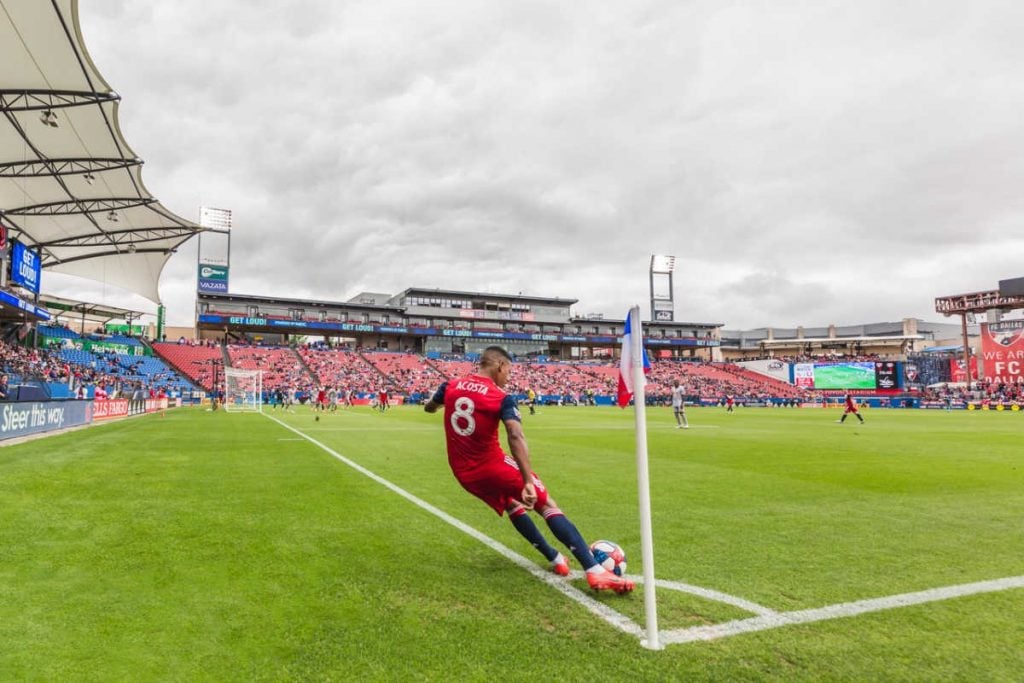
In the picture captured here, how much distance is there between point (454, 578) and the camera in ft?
14.4

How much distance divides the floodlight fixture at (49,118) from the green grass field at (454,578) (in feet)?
43.8

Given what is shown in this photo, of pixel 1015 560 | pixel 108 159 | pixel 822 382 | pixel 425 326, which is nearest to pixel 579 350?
pixel 425 326

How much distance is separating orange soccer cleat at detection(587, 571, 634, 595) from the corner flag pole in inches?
24.0

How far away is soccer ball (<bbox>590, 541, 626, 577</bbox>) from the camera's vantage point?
14.3ft

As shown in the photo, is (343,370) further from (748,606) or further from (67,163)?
(748,606)

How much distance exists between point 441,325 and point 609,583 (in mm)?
84610

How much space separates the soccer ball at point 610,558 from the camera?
4.35 metres

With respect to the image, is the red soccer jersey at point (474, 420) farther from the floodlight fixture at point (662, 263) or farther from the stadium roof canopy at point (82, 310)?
the floodlight fixture at point (662, 263)

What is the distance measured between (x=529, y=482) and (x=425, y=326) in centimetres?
8167

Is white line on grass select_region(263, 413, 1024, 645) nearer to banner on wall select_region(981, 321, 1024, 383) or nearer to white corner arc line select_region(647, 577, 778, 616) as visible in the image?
white corner arc line select_region(647, 577, 778, 616)

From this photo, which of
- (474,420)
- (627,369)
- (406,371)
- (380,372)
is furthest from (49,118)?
(406,371)

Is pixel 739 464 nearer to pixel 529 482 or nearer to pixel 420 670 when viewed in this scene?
pixel 529 482

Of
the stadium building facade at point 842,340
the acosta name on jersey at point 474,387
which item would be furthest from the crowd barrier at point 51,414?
the stadium building facade at point 842,340

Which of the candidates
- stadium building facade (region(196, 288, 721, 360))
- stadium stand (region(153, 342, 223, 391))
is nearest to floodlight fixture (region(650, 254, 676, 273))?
stadium building facade (region(196, 288, 721, 360))
